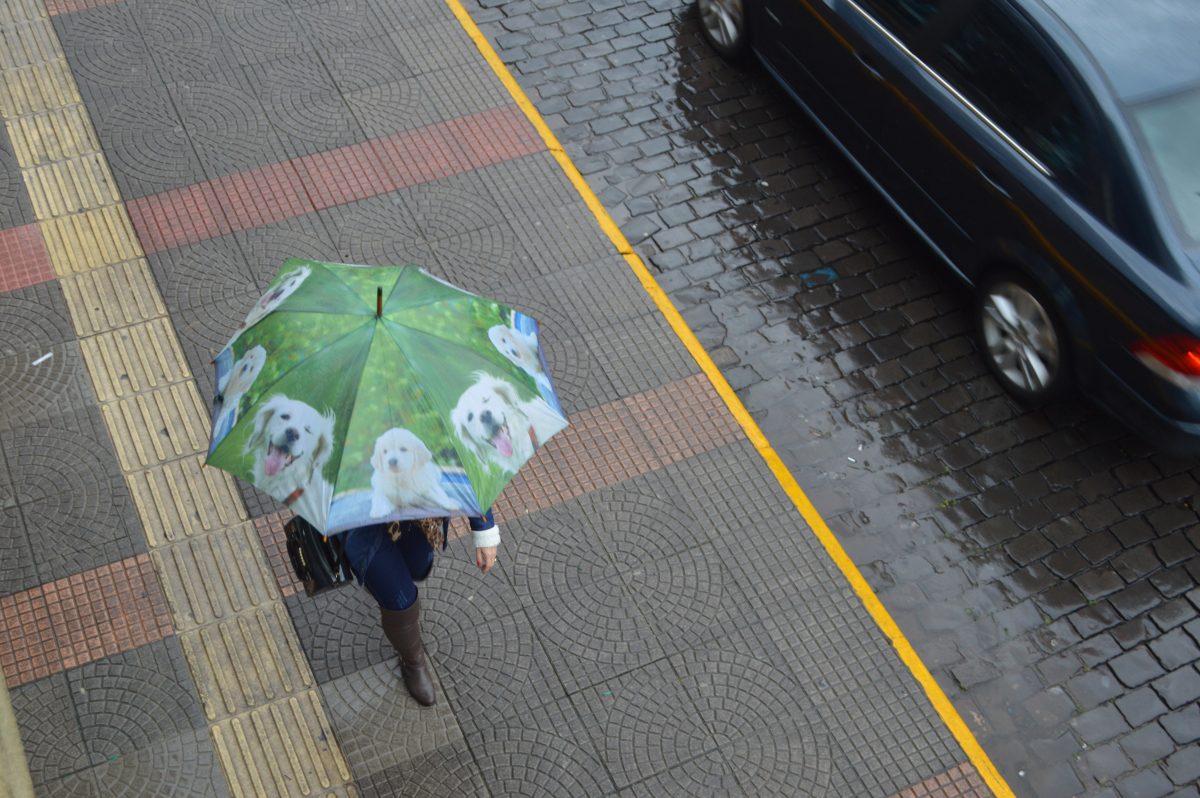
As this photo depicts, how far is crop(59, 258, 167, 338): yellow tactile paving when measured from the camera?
22.6ft

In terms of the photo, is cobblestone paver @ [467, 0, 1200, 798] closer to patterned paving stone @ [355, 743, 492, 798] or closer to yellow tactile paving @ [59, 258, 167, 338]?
patterned paving stone @ [355, 743, 492, 798]

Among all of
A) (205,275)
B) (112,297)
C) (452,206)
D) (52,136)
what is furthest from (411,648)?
(52,136)

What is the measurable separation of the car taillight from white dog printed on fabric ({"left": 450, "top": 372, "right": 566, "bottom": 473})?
3.19 m

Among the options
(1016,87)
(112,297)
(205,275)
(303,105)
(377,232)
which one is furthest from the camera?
(303,105)

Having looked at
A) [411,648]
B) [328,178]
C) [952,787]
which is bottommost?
[328,178]

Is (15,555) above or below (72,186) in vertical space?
below

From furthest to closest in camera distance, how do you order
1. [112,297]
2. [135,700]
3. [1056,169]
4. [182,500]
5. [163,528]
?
[112,297]
[1056,169]
[182,500]
[163,528]
[135,700]

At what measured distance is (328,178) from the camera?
7.69m

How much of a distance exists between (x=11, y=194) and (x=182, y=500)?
2.72 meters

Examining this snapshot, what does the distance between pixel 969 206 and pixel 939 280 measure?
Answer: 2.41 feet

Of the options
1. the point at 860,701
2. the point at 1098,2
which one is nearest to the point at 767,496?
the point at 860,701

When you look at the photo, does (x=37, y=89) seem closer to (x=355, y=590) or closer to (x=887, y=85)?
(x=355, y=590)

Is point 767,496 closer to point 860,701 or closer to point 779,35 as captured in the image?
point 860,701

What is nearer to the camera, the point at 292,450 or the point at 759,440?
the point at 292,450
